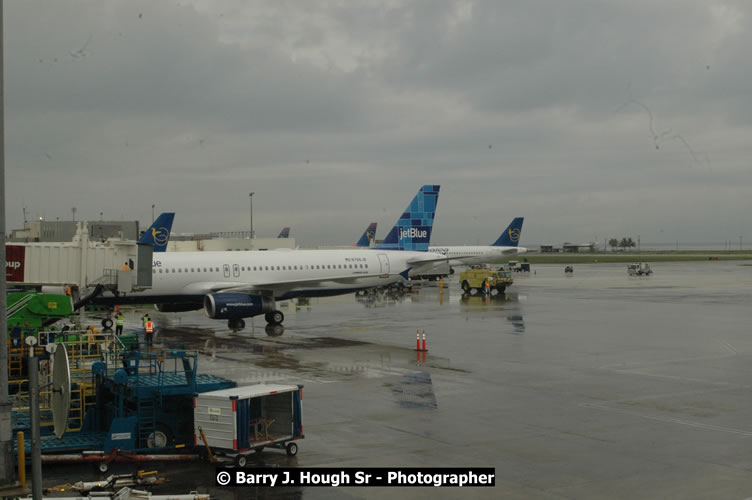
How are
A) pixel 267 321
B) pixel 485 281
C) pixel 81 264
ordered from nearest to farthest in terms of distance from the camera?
pixel 81 264, pixel 267 321, pixel 485 281

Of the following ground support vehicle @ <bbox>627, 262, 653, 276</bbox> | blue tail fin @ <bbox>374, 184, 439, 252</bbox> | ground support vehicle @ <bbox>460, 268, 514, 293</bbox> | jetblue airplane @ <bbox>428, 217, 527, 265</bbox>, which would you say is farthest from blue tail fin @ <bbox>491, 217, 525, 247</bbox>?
blue tail fin @ <bbox>374, 184, 439, 252</bbox>

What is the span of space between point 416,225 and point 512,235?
158 ft

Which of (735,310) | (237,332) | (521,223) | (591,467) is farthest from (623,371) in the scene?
(521,223)

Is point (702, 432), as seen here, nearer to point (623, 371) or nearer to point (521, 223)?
point (623, 371)

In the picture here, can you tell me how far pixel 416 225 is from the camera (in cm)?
5066

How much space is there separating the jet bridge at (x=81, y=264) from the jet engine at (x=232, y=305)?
15.4ft

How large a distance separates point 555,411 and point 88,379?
1164 cm

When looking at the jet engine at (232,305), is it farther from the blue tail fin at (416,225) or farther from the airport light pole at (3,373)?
the airport light pole at (3,373)

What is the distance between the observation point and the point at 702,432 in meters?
16.6

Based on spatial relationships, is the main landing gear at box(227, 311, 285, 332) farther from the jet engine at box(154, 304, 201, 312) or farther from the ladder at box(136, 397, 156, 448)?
the ladder at box(136, 397, 156, 448)

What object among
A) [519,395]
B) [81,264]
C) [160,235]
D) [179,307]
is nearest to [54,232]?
[160,235]

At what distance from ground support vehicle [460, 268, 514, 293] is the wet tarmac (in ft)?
55.5

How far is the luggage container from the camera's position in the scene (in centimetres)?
1435

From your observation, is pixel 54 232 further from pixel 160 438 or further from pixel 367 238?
pixel 160 438
